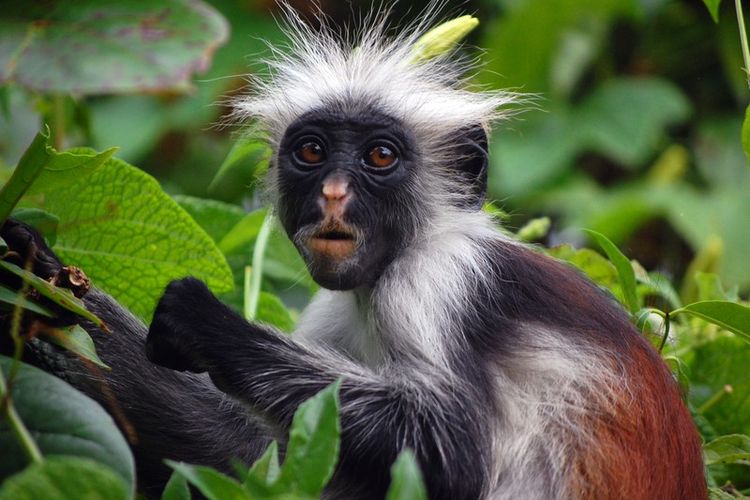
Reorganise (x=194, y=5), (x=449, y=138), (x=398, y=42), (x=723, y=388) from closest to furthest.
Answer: (x=194, y=5) → (x=723, y=388) → (x=449, y=138) → (x=398, y=42)

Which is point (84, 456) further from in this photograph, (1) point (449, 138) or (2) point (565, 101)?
(2) point (565, 101)

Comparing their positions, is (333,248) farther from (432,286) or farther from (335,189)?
(432,286)

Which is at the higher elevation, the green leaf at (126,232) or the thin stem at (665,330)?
the green leaf at (126,232)

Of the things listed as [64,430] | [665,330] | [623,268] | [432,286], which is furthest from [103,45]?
[665,330]

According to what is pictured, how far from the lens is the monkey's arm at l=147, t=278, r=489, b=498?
12.0 feet

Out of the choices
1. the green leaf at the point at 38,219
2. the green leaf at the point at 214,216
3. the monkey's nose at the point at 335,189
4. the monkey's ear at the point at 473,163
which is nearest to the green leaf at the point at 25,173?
the green leaf at the point at 38,219

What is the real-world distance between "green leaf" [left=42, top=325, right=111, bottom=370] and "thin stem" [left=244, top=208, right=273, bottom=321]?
1.42 meters

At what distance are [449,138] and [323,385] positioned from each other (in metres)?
1.41

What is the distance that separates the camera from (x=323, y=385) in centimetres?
383

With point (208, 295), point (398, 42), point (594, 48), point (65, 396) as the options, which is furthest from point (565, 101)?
point (65, 396)

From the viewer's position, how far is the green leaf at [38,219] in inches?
132

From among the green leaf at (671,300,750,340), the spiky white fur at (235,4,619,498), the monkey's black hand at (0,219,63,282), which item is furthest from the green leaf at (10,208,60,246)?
the green leaf at (671,300,750,340)

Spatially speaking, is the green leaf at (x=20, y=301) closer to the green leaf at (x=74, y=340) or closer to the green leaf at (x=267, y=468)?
the green leaf at (x=74, y=340)

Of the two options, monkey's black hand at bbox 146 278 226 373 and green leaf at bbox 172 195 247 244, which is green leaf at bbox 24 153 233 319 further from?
green leaf at bbox 172 195 247 244
